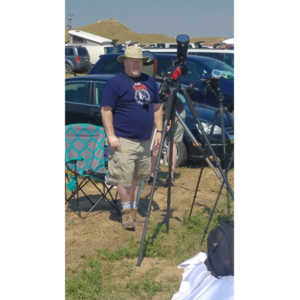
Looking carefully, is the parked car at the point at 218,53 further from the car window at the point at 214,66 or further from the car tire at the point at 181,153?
the car tire at the point at 181,153

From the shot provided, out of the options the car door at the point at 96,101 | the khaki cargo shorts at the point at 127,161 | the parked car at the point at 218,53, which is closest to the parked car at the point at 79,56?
the parked car at the point at 218,53

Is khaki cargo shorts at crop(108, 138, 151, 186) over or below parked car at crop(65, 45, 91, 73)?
A: below

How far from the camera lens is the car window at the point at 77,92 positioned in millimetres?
7008

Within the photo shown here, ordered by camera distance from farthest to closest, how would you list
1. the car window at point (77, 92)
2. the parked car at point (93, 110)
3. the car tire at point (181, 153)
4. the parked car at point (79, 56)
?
the parked car at point (79, 56), the car window at point (77, 92), the car tire at point (181, 153), the parked car at point (93, 110)

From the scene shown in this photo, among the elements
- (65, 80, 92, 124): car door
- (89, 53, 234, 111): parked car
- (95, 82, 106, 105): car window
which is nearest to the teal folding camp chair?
(65, 80, 92, 124): car door

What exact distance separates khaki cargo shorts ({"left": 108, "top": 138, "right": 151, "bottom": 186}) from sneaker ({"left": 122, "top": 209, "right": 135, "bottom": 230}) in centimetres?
30

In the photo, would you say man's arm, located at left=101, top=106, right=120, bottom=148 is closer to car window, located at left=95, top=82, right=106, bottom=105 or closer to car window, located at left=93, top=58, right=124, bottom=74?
car window, located at left=95, top=82, right=106, bottom=105

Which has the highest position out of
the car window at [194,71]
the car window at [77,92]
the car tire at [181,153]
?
the car window at [194,71]

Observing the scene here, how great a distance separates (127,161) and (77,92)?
9.45 ft

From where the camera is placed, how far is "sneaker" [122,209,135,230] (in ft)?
15.4

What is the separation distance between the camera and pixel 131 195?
4.79 meters

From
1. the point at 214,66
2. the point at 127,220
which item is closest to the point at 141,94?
the point at 127,220
